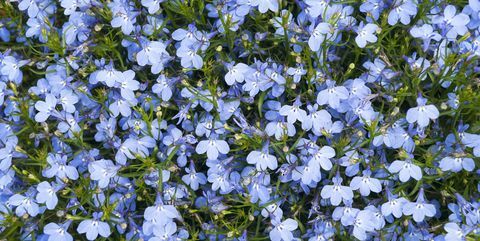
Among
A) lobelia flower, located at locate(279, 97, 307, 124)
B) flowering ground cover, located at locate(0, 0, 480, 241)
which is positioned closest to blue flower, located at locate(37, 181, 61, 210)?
flowering ground cover, located at locate(0, 0, 480, 241)

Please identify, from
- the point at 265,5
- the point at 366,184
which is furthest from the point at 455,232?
the point at 265,5

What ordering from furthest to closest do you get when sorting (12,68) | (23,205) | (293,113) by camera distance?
(12,68) → (23,205) → (293,113)

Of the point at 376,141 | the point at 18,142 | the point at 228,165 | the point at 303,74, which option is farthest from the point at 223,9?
the point at 18,142

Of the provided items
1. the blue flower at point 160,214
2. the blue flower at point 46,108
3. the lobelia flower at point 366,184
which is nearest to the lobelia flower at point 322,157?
the lobelia flower at point 366,184

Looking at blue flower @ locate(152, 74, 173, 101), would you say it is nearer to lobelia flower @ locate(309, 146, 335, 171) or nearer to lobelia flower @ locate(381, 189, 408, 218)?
lobelia flower @ locate(309, 146, 335, 171)

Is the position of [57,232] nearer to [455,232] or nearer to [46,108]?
[46,108]

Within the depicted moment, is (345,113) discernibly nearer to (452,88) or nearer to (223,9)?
(452,88)
